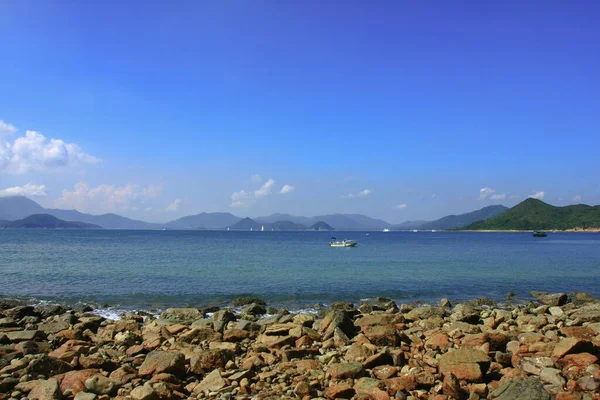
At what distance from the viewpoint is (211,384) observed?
10500 millimetres

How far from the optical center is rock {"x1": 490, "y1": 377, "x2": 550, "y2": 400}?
30.0 feet

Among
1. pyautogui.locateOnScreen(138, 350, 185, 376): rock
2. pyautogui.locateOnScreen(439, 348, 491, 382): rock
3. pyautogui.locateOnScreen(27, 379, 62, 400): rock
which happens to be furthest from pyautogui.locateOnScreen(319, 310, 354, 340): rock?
pyautogui.locateOnScreen(27, 379, 62, 400): rock

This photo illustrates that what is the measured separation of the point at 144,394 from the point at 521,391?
26.5 ft

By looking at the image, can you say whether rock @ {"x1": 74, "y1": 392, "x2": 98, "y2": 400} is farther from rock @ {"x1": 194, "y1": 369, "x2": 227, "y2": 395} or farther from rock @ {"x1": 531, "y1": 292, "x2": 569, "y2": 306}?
rock @ {"x1": 531, "y1": 292, "x2": 569, "y2": 306}

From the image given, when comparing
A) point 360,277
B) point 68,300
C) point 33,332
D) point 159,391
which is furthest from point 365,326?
point 360,277

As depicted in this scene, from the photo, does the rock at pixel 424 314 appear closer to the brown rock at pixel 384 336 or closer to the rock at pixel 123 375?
the brown rock at pixel 384 336

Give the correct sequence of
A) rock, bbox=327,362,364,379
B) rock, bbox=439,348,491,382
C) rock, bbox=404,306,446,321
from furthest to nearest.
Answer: rock, bbox=404,306,446,321, rock, bbox=327,362,364,379, rock, bbox=439,348,491,382

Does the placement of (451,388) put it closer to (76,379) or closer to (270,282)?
(76,379)

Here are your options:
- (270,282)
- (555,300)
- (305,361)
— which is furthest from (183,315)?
(555,300)

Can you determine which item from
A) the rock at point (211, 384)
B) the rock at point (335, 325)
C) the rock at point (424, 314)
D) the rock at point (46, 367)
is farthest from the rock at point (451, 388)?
the rock at point (46, 367)

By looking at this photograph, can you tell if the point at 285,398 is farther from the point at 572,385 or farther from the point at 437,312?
the point at 437,312

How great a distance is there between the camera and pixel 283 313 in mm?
21516

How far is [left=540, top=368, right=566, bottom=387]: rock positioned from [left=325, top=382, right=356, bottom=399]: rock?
4738mm

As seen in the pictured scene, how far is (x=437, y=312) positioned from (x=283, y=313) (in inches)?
284
